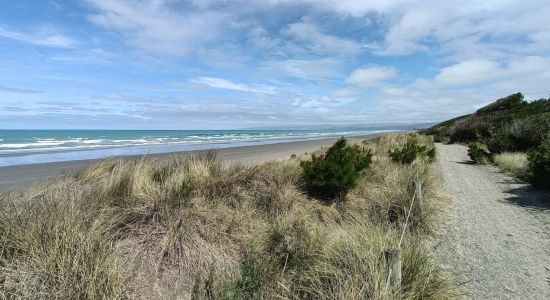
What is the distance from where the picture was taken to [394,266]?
3.78 metres

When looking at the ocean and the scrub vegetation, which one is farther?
the ocean

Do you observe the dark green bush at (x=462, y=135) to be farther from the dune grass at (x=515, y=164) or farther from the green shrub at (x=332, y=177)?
the green shrub at (x=332, y=177)

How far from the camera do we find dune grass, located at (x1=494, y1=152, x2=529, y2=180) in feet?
41.7

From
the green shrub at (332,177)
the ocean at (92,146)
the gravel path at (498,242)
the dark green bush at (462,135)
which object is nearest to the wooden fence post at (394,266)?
the gravel path at (498,242)

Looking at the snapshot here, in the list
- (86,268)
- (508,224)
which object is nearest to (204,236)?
(86,268)

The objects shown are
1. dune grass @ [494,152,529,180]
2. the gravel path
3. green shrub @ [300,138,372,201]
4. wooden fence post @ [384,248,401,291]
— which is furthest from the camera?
dune grass @ [494,152,529,180]

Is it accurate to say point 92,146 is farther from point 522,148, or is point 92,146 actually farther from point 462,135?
point 462,135

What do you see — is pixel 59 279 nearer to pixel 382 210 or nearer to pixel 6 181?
pixel 382 210

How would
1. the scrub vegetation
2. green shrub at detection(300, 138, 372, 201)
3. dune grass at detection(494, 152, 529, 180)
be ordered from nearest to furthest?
1. green shrub at detection(300, 138, 372, 201)
2. the scrub vegetation
3. dune grass at detection(494, 152, 529, 180)

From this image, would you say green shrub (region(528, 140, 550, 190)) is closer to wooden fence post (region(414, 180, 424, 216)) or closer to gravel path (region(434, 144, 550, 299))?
gravel path (region(434, 144, 550, 299))

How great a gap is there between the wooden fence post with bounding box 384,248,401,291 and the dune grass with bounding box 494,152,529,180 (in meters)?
10.4

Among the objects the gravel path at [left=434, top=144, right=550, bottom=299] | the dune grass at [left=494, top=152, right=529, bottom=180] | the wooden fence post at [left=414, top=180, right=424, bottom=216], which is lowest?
the gravel path at [left=434, top=144, right=550, bottom=299]

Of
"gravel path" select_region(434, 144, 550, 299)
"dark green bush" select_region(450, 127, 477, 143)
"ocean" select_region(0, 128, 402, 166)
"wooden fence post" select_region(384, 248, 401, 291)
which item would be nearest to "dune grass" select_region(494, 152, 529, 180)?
"gravel path" select_region(434, 144, 550, 299)

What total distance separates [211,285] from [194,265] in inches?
19.5
